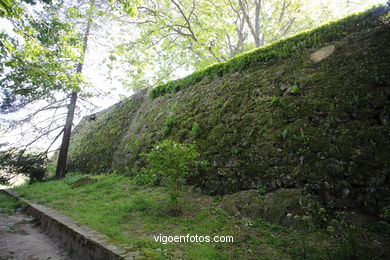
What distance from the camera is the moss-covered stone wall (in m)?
3.20

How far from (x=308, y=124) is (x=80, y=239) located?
4.49 meters

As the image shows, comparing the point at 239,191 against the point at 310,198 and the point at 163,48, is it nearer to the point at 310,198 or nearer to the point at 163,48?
the point at 310,198

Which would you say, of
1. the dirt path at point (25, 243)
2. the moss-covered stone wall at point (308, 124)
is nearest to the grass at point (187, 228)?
the dirt path at point (25, 243)

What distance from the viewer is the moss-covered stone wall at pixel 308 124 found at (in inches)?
126

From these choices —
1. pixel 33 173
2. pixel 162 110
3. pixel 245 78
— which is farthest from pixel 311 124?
pixel 33 173

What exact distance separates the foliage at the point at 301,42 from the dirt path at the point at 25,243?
21.1 ft

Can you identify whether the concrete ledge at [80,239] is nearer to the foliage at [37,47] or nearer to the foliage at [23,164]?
the foliage at [37,47]

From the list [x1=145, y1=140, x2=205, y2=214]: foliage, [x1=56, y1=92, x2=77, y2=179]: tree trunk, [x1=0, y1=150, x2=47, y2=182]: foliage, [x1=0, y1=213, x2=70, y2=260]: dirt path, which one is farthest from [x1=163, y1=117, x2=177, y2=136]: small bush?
[x1=0, y1=150, x2=47, y2=182]: foliage

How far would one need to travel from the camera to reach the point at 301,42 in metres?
5.52

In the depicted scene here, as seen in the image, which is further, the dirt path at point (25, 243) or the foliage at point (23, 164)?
the foliage at point (23, 164)

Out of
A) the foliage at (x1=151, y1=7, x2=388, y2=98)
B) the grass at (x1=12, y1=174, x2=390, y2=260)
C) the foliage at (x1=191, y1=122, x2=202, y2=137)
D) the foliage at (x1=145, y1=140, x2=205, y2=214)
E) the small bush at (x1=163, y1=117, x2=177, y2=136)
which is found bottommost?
the grass at (x1=12, y1=174, x2=390, y2=260)

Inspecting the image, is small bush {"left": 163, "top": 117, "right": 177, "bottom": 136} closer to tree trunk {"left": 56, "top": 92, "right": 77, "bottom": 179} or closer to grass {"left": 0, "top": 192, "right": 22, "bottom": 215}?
grass {"left": 0, "top": 192, "right": 22, "bottom": 215}

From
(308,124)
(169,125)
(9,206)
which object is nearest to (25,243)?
(9,206)

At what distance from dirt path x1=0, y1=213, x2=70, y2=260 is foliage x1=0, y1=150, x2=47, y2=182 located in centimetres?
592
